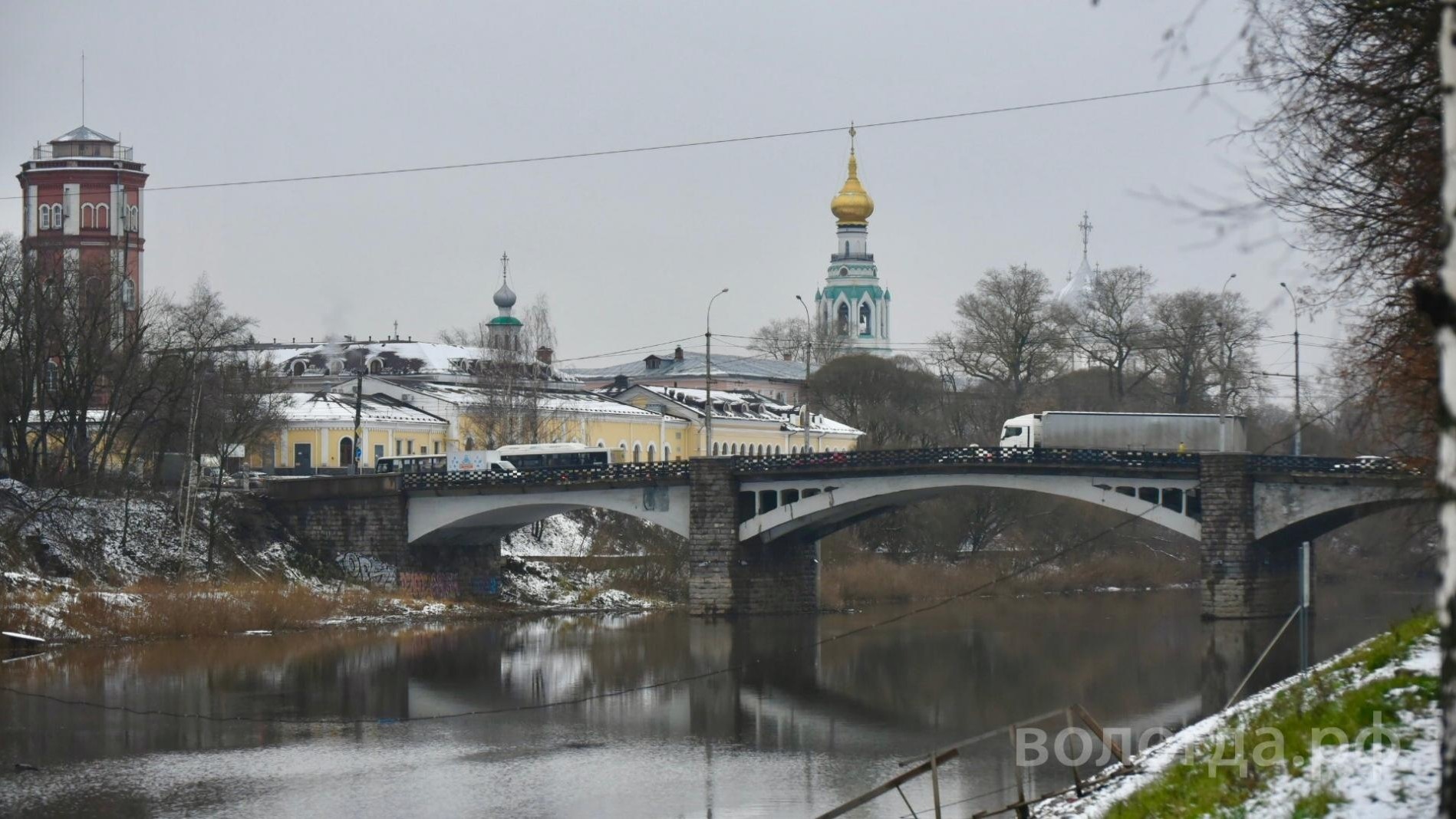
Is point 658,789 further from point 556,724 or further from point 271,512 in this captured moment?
point 271,512

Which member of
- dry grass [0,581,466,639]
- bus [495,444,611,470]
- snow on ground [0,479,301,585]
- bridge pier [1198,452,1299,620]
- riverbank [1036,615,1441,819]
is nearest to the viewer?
riverbank [1036,615,1441,819]

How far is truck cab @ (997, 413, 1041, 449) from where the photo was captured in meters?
64.9

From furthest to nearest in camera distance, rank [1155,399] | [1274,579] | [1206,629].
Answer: [1155,399] < [1274,579] < [1206,629]

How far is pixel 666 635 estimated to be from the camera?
177 feet

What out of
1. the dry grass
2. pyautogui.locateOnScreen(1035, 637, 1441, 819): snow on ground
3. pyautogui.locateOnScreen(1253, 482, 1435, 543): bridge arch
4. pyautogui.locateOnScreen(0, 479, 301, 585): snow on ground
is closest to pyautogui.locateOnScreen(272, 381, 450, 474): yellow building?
pyautogui.locateOnScreen(0, 479, 301, 585): snow on ground

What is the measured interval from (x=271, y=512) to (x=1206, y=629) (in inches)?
1194

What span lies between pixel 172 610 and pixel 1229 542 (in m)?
30.0

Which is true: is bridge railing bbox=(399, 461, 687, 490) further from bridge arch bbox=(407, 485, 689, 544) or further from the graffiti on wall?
Result: the graffiti on wall

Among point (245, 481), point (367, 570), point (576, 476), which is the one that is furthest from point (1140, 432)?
point (245, 481)

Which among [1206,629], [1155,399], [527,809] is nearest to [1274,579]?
[1206,629]

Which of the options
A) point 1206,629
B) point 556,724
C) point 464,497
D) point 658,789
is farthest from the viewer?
point 464,497

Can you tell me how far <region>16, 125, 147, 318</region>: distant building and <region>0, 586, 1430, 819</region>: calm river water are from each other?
40695mm

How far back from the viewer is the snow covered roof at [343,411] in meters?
77.8

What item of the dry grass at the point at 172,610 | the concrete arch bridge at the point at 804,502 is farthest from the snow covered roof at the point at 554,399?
the dry grass at the point at 172,610
